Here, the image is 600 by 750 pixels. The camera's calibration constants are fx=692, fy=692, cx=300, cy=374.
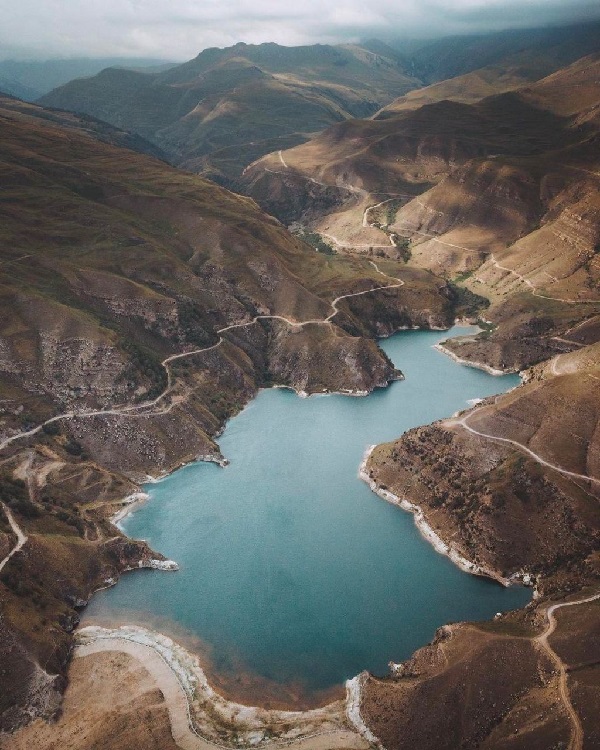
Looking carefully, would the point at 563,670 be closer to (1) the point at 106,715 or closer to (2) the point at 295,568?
(2) the point at 295,568

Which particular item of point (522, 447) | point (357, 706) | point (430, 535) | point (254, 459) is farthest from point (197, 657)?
point (522, 447)

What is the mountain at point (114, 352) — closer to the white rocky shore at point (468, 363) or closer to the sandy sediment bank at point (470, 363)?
the white rocky shore at point (468, 363)

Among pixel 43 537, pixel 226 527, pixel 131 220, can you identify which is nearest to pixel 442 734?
pixel 226 527

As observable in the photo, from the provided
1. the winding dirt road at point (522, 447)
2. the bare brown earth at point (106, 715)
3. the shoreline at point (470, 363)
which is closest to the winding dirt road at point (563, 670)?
the winding dirt road at point (522, 447)

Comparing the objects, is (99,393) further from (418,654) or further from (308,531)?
(418,654)

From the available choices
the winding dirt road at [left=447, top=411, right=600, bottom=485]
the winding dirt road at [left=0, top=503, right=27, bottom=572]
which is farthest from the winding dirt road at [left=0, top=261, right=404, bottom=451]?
the winding dirt road at [left=447, top=411, right=600, bottom=485]

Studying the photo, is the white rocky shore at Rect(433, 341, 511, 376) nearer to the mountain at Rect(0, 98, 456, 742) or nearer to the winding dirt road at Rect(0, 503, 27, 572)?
the mountain at Rect(0, 98, 456, 742)
